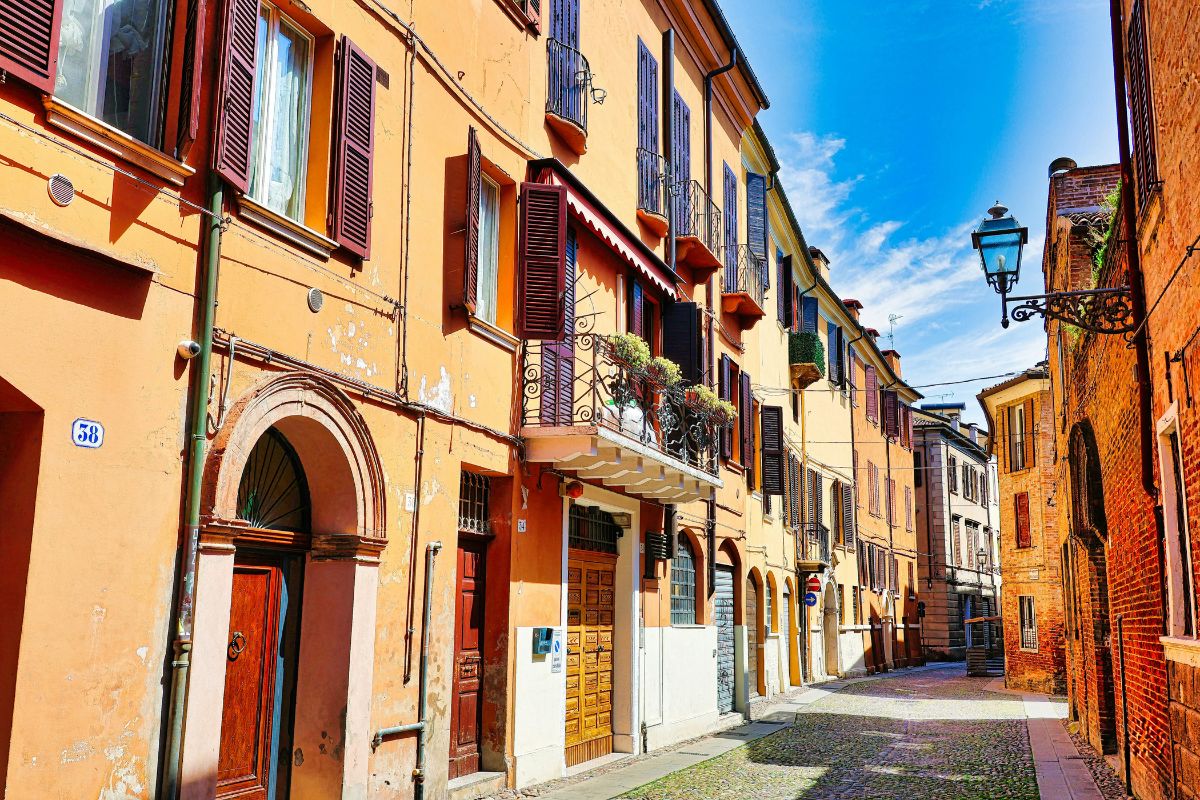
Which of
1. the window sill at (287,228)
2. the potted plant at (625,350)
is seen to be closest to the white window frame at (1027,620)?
the potted plant at (625,350)

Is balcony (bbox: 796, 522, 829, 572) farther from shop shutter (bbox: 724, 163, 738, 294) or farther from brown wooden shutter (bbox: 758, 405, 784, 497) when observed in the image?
shop shutter (bbox: 724, 163, 738, 294)

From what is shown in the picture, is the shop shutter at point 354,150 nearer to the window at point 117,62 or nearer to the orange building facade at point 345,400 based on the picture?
the orange building facade at point 345,400

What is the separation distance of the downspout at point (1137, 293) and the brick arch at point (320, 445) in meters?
6.08

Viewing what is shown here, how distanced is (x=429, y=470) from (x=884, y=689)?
20.6 meters

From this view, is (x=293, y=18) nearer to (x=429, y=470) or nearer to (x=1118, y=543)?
(x=429, y=470)

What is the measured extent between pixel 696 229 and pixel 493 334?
6.69 metres

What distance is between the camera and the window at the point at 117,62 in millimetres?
6012

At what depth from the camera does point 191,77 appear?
6.54 metres

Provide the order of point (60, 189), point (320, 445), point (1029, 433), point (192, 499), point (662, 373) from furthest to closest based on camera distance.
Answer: point (1029, 433) → point (662, 373) → point (320, 445) → point (192, 499) → point (60, 189)

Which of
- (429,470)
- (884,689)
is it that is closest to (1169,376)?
(429,470)

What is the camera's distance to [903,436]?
42219 millimetres

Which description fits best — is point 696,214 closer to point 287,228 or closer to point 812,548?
point 287,228

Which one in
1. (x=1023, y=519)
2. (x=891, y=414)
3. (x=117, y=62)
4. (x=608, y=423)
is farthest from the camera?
(x=891, y=414)

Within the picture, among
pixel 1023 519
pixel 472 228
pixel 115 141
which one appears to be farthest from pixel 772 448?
pixel 115 141
